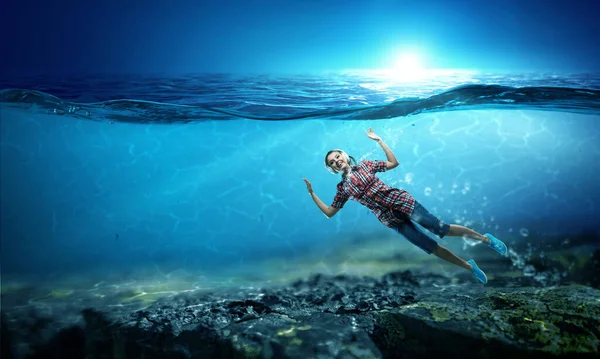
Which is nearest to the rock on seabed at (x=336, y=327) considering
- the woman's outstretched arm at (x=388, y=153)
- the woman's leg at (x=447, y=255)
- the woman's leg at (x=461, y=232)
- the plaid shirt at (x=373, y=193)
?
the woman's leg at (x=447, y=255)

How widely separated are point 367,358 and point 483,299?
3.14 meters

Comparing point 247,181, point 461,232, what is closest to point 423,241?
point 461,232

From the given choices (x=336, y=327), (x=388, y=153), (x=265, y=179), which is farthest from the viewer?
(x=265, y=179)

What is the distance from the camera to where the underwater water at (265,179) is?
26.7 ft

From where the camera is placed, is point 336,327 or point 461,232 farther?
point 336,327

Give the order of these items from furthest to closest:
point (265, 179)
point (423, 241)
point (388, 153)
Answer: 1. point (265, 179)
2. point (423, 241)
3. point (388, 153)

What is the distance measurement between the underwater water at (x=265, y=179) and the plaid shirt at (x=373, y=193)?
2918 millimetres

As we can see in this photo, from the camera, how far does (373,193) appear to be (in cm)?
513

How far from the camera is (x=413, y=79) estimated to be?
23.6 feet

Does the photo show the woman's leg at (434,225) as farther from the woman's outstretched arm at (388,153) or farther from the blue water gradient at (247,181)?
the blue water gradient at (247,181)

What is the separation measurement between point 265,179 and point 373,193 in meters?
6.70

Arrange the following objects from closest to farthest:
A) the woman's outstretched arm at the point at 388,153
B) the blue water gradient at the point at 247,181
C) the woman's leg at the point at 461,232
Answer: the woman's outstretched arm at the point at 388,153, the woman's leg at the point at 461,232, the blue water gradient at the point at 247,181

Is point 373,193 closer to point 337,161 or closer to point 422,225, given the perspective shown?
point 337,161

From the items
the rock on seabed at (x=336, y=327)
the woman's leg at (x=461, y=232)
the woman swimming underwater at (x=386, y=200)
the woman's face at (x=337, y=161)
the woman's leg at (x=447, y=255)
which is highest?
the woman's face at (x=337, y=161)
